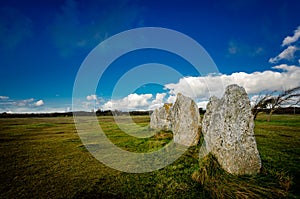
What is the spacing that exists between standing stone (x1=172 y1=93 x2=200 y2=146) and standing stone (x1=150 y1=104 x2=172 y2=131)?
4.83m

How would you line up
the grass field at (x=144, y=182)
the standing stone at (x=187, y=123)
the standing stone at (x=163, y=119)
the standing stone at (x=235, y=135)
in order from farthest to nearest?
the standing stone at (x=163, y=119) → the standing stone at (x=187, y=123) → the standing stone at (x=235, y=135) → the grass field at (x=144, y=182)

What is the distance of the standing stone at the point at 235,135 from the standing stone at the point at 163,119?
8883mm

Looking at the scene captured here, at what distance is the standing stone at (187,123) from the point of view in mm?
8867

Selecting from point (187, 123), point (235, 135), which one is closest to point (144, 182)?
point (235, 135)

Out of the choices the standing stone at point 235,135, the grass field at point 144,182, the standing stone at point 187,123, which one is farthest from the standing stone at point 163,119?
the standing stone at point 235,135

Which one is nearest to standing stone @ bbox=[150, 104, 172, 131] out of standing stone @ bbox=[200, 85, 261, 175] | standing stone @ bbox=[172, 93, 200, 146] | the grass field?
standing stone @ bbox=[172, 93, 200, 146]

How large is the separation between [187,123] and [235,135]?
4156mm

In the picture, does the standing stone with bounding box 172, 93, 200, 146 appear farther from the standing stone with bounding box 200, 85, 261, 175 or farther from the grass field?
the standing stone with bounding box 200, 85, 261, 175

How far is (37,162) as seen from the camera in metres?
7.53

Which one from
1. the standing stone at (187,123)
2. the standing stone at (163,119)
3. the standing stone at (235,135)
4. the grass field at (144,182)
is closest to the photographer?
the grass field at (144,182)

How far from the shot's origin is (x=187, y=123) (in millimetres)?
9227

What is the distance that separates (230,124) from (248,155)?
37.2 inches

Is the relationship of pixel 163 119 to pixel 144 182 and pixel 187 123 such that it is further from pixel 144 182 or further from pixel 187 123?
pixel 144 182

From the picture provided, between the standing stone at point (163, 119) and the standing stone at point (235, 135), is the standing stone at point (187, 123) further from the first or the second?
the standing stone at point (163, 119)
